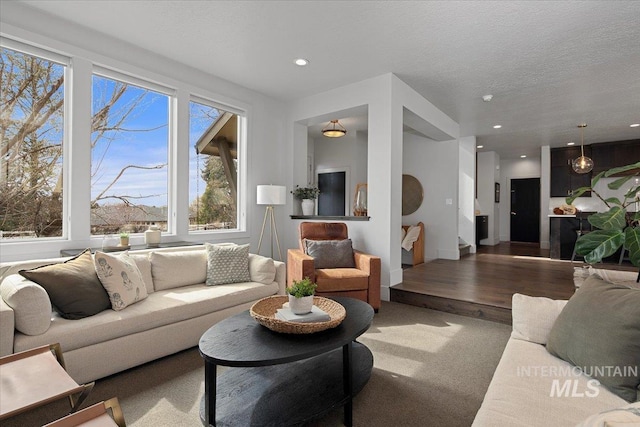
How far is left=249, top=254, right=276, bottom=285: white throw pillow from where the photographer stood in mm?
3250

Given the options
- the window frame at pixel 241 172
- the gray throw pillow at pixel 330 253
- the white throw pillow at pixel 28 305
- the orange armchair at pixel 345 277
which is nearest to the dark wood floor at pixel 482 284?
the orange armchair at pixel 345 277

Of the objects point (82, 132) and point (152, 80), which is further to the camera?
point (152, 80)

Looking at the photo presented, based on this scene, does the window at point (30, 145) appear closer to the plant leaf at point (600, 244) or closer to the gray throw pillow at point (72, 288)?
the gray throw pillow at point (72, 288)

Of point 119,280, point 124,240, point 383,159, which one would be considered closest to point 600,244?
point 383,159

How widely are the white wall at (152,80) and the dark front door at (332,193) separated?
2.43 metres

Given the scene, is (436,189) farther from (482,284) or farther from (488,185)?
(488,185)

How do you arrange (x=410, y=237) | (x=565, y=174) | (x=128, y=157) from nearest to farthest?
(x=128, y=157), (x=410, y=237), (x=565, y=174)

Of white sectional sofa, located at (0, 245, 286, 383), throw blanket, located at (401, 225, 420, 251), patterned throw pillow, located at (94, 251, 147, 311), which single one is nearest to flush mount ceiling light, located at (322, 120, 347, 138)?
throw blanket, located at (401, 225, 420, 251)

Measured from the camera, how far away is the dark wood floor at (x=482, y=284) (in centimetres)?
348

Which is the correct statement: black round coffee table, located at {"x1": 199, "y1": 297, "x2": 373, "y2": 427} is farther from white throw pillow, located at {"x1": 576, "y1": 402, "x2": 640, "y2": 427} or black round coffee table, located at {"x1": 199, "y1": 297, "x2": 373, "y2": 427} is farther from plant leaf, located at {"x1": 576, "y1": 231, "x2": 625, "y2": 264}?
plant leaf, located at {"x1": 576, "y1": 231, "x2": 625, "y2": 264}

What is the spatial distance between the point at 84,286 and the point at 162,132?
2166mm

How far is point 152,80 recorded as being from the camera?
3.61 meters

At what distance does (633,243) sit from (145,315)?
9.78 feet

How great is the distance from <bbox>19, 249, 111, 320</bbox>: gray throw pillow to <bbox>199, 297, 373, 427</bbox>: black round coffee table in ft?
3.23
